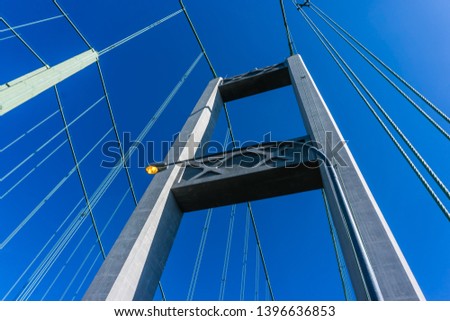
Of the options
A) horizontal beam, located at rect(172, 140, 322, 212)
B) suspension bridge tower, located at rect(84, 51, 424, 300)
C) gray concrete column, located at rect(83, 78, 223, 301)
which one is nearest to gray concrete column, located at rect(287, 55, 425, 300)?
suspension bridge tower, located at rect(84, 51, 424, 300)

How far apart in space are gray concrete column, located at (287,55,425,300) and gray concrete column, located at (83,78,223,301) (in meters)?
2.97

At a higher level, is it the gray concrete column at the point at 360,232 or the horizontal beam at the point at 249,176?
the horizontal beam at the point at 249,176

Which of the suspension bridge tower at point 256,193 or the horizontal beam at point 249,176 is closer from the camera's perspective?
the suspension bridge tower at point 256,193

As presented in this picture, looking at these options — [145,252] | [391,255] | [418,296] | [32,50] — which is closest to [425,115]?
[391,255]

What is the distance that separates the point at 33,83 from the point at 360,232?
226 inches

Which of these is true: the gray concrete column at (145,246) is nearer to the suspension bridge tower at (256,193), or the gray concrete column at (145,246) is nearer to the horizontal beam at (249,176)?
the suspension bridge tower at (256,193)

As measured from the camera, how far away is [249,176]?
5957 millimetres

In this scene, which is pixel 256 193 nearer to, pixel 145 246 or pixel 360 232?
pixel 145 246

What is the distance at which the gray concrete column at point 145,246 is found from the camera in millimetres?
4254

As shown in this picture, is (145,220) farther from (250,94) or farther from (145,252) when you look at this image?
(250,94)

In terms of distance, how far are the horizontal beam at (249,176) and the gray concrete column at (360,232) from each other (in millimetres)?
493

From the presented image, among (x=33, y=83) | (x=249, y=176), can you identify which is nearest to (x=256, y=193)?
(x=249, y=176)

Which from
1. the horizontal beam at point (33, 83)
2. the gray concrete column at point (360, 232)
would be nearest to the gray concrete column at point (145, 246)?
the horizontal beam at point (33, 83)

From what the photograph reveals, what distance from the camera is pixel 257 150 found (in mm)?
6434
